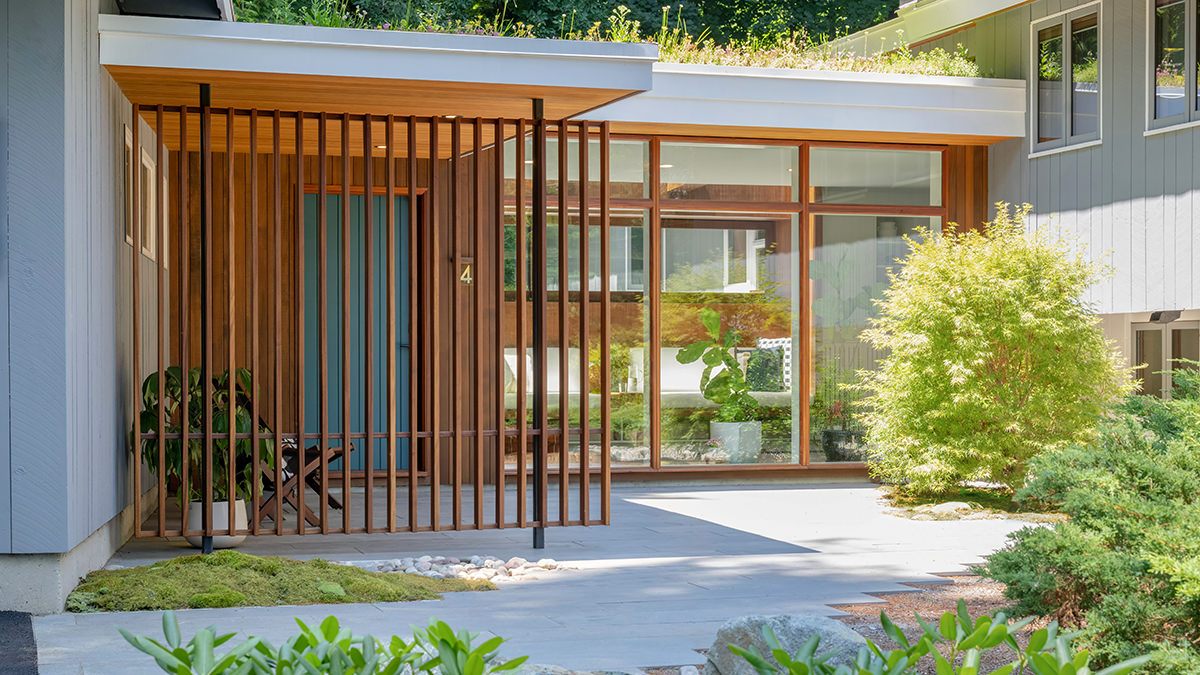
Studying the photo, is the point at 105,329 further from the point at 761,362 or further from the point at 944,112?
the point at 944,112

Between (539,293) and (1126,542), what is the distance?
3.73m

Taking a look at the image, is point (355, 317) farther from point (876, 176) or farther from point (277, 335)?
point (876, 176)

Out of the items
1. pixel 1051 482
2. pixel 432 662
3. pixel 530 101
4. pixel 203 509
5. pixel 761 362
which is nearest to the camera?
pixel 432 662

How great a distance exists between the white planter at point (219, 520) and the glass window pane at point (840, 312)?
5671 millimetres

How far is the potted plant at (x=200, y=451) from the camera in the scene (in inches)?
255

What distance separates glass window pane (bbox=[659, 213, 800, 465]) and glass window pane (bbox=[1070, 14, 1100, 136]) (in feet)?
8.41

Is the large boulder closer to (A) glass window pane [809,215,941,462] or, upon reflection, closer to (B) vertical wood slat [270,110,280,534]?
(B) vertical wood slat [270,110,280,534]

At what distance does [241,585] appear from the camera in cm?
556

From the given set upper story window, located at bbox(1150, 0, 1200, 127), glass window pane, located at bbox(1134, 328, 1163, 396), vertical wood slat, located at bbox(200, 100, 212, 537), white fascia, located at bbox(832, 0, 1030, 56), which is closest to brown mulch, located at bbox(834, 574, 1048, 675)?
vertical wood slat, located at bbox(200, 100, 212, 537)

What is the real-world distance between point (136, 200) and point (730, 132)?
18.1 feet

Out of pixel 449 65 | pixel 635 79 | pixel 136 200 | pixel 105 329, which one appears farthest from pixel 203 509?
pixel 635 79

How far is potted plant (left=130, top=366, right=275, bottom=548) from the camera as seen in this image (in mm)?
6480

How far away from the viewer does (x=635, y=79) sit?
21.6 feet

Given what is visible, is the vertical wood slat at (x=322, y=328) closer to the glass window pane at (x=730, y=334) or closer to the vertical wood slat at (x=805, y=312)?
the glass window pane at (x=730, y=334)
